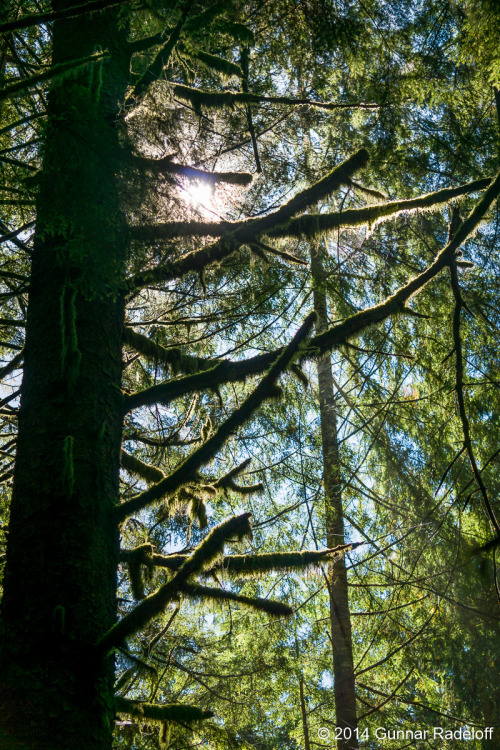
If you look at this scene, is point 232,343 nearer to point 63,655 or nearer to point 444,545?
point 444,545

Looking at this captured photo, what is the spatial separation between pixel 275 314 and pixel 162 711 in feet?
12.2

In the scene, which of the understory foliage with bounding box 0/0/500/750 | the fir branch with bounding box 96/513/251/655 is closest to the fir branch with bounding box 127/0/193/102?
the understory foliage with bounding box 0/0/500/750

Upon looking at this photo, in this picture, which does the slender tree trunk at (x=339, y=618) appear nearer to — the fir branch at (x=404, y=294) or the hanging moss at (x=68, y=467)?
the fir branch at (x=404, y=294)

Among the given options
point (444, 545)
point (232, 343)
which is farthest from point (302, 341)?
point (444, 545)

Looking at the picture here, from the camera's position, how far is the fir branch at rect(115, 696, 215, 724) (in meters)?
2.57

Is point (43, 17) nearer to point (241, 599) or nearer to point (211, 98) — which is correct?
point (211, 98)

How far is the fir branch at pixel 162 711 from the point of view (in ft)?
8.43

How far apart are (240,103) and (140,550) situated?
2895 millimetres

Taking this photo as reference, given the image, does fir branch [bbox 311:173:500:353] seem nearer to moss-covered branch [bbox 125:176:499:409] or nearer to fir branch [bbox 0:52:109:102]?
moss-covered branch [bbox 125:176:499:409]

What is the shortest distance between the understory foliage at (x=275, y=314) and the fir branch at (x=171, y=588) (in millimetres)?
12

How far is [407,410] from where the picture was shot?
692cm

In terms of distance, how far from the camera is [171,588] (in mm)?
2459

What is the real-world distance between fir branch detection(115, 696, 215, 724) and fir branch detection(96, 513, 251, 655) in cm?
38

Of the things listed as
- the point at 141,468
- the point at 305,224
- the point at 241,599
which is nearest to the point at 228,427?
the point at 241,599
